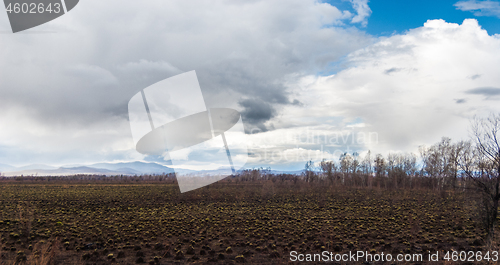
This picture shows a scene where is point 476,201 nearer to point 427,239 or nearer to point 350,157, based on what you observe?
point 427,239

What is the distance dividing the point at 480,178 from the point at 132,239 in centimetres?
1624

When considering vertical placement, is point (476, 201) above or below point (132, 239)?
above

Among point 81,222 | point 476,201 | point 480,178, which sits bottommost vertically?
point 81,222

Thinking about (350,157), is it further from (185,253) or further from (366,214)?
(185,253)

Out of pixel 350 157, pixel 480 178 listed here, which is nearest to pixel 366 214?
pixel 480 178

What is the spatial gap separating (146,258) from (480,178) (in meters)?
14.7

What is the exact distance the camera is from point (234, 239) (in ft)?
42.6

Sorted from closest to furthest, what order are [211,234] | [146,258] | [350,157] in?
[146,258]
[211,234]
[350,157]

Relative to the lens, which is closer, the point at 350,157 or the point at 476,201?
the point at 476,201

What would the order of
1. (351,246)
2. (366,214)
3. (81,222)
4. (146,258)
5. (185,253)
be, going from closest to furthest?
(146,258), (185,253), (351,246), (81,222), (366,214)

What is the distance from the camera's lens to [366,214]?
20.1 m

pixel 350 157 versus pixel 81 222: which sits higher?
pixel 350 157

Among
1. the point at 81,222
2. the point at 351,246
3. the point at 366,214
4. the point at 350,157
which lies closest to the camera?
the point at 351,246

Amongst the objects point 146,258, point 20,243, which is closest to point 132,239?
point 146,258
